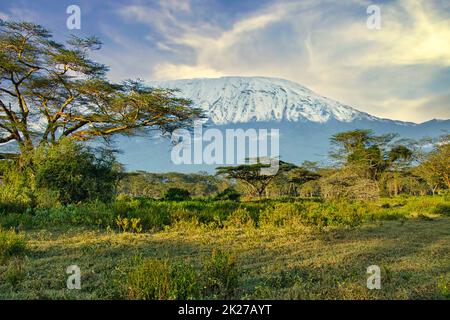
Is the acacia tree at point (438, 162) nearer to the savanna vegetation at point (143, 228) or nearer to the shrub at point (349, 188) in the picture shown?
the shrub at point (349, 188)

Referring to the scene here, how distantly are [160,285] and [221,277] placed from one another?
0.79 m

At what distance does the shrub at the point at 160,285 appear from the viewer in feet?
11.4

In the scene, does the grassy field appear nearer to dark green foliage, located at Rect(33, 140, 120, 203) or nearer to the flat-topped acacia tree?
dark green foliage, located at Rect(33, 140, 120, 203)

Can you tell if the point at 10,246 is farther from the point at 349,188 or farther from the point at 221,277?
the point at 349,188

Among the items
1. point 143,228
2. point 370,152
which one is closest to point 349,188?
point 370,152

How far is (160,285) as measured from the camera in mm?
3523

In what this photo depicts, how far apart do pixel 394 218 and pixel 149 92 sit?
13203mm

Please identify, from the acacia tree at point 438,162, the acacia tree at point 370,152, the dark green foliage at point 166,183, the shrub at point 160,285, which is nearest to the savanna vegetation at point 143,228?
the shrub at point 160,285

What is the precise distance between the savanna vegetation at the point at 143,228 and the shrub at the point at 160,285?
13 millimetres

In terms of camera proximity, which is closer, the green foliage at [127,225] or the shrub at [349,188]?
the green foliage at [127,225]

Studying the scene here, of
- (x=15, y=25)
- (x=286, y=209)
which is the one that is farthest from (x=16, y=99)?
(x=286, y=209)

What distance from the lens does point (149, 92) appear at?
65.6 ft

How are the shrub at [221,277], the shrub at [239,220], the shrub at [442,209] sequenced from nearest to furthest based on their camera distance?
the shrub at [221,277] → the shrub at [239,220] → the shrub at [442,209]
